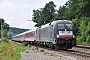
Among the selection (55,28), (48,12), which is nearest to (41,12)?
(48,12)

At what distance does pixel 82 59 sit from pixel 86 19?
40.2 m

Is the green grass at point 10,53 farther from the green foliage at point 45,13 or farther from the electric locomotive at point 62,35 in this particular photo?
the green foliage at point 45,13

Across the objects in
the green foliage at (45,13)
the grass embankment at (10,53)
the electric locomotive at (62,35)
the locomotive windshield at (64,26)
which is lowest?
the grass embankment at (10,53)

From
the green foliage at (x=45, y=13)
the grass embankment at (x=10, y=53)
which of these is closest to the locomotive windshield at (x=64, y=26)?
the grass embankment at (x=10, y=53)

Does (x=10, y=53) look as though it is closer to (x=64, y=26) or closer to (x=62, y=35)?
(x=62, y=35)

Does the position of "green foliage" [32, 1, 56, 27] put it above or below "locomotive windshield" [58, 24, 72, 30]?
above

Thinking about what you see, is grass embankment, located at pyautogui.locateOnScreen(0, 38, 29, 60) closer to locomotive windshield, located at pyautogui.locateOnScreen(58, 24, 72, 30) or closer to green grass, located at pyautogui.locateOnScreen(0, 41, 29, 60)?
green grass, located at pyautogui.locateOnScreen(0, 41, 29, 60)

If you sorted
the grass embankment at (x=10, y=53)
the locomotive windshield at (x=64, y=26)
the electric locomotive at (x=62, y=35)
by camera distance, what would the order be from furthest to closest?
the locomotive windshield at (x=64, y=26), the electric locomotive at (x=62, y=35), the grass embankment at (x=10, y=53)

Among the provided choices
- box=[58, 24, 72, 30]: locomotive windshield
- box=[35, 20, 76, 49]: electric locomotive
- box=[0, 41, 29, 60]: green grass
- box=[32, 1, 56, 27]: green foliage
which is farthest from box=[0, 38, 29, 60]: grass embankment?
box=[32, 1, 56, 27]: green foliage

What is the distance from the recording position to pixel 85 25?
56.5 m

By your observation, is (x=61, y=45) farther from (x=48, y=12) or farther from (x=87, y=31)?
(x=48, y=12)

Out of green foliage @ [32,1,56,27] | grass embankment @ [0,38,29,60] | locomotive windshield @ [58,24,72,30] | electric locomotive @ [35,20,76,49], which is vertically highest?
green foliage @ [32,1,56,27]

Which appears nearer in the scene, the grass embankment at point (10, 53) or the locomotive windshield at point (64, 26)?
the grass embankment at point (10, 53)

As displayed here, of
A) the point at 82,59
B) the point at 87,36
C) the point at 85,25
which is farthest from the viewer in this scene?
the point at 85,25
